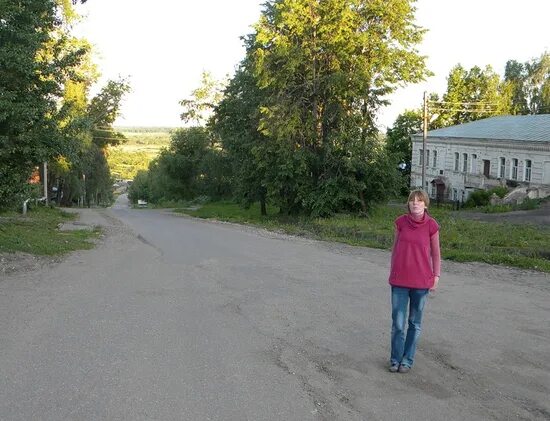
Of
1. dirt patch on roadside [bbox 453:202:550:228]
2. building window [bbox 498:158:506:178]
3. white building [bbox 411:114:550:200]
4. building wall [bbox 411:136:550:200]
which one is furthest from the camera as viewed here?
building window [bbox 498:158:506:178]

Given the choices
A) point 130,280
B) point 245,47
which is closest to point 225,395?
point 130,280

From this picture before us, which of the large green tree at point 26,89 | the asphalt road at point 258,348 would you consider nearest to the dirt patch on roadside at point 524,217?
the asphalt road at point 258,348

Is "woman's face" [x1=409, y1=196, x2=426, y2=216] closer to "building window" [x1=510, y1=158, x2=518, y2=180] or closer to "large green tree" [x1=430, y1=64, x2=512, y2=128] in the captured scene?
"building window" [x1=510, y1=158, x2=518, y2=180]

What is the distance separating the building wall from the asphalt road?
33.5 m

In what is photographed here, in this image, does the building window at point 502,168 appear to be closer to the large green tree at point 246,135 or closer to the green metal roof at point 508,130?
the green metal roof at point 508,130

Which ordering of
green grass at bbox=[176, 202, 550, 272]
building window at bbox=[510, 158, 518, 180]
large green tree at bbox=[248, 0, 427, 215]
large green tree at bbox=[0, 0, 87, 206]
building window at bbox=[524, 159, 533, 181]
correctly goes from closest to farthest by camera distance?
1. large green tree at bbox=[0, 0, 87, 206]
2. green grass at bbox=[176, 202, 550, 272]
3. large green tree at bbox=[248, 0, 427, 215]
4. building window at bbox=[524, 159, 533, 181]
5. building window at bbox=[510, 158, 518, 180]

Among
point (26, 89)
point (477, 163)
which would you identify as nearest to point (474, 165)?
point (477, 163)

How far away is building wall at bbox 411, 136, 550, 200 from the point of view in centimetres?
4256

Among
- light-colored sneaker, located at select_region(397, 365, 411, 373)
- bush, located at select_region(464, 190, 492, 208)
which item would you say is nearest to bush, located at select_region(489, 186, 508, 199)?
bush, located at select_region(464, 190, 492, 208)

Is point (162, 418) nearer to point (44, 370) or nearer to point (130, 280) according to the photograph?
point (44, 370)

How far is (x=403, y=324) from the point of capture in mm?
5859

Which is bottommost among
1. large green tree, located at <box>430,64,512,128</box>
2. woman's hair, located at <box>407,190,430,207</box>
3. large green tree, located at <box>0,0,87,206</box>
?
woman's hair, located at <box>407,190,430,207</box>

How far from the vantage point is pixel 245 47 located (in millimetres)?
37125

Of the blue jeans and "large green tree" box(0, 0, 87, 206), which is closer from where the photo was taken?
the blue jeans
